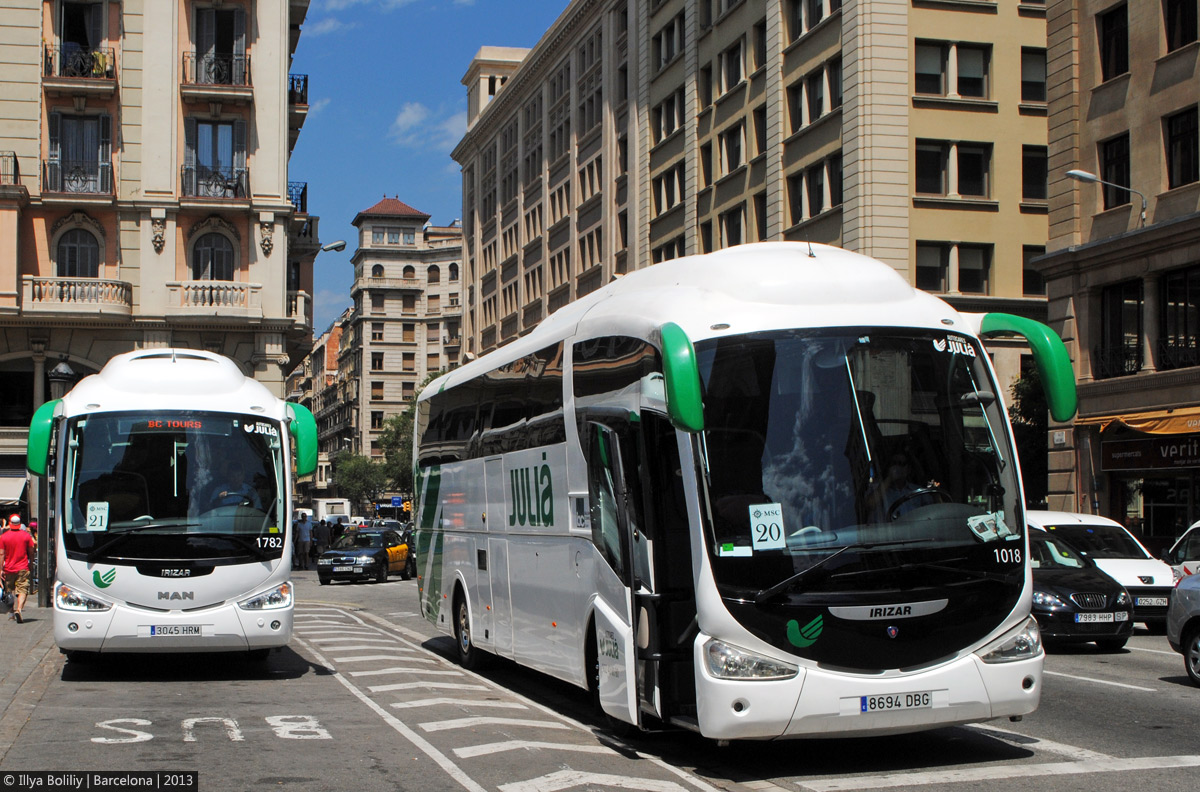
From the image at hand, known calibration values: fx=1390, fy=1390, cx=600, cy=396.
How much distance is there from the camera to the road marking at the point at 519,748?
10.0 meters

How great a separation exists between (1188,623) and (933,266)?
2978 centimetres

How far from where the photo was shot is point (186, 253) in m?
40.7

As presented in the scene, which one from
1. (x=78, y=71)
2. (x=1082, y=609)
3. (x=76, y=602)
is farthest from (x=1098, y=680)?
(x=78, y=71)

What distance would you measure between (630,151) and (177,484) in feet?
163

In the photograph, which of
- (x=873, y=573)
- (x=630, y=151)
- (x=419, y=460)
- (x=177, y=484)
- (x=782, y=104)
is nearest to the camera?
(x=873, y=573)

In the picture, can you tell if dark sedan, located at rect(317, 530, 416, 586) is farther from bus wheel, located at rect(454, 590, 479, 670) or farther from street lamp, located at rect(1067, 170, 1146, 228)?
bus wheel, located at rect(454, 590, 479, 670)

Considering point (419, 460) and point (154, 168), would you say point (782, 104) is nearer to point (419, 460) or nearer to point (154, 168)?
point (154, 168)

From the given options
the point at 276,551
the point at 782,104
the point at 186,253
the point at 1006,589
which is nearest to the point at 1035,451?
the point at 782,104

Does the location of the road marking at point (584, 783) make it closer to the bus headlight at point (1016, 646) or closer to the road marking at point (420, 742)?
the road marking at point (420, 742)

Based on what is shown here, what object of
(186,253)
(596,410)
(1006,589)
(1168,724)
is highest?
(186,253)

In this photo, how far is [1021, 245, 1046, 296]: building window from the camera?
43.4 metres

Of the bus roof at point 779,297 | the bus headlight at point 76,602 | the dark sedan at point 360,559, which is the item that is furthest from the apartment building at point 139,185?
the bus roof at point 779,297

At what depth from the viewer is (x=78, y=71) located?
40312mm

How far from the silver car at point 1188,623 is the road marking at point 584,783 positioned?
717cm
